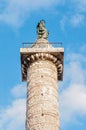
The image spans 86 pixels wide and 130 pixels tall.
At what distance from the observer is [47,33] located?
632 inches

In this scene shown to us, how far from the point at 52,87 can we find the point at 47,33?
296 cm

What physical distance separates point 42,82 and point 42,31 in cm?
291

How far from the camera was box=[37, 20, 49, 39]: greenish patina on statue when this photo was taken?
15875 mm

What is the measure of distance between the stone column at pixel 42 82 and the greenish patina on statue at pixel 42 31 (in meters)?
0.70

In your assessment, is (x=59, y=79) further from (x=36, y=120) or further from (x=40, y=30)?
(x=36, y=120)

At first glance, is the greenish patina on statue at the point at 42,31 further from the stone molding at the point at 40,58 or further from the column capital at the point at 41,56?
the stone molding at the point at 40,58

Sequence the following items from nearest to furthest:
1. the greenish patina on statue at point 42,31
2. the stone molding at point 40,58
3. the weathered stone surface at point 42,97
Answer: the weathered stone surface at point 42,97 → the stone molding at point 40,58 → the greenish patina on statue at point 42,31

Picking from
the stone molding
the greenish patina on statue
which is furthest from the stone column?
the greenish patina on statue

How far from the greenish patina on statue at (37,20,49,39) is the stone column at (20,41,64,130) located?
700 millimetres

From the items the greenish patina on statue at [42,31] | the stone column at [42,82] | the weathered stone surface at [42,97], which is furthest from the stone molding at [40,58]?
the greenish patina on statue at [42,31]

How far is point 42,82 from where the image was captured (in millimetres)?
13836

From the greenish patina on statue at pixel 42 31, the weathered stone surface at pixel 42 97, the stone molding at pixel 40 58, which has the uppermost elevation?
the greenish patina on statue at pixel 42 31

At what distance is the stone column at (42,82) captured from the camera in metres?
13.1

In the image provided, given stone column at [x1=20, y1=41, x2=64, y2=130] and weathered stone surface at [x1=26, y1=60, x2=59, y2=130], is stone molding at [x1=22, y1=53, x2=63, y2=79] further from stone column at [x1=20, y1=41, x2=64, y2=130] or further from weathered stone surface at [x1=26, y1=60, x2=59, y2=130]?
weathered stone surface at [x1=26, y1=60, x2=59, y2=130]
